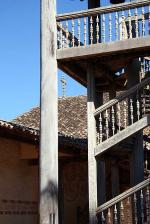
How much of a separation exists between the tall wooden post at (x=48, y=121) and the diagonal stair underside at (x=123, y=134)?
87 cm

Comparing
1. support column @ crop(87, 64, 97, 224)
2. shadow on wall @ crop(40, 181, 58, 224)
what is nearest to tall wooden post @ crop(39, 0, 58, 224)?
shadow on wall @ crop(40, 181, 58, 224)

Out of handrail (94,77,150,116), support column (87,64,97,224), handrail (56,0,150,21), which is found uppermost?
handrail (56,0,150,21)

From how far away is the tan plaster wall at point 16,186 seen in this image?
13.4 metres

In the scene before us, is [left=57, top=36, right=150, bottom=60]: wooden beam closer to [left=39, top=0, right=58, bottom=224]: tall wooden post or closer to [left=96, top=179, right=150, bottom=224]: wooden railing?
[left=39, top=0, right=58, bottom=224]: tall wooden post

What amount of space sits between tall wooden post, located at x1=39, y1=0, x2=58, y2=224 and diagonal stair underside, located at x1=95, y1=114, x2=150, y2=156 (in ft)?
2.86

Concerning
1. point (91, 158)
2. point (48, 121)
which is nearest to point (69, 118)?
point (91, 158)

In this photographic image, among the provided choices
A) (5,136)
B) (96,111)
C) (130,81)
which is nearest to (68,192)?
(5,136)

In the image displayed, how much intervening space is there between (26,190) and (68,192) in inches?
177

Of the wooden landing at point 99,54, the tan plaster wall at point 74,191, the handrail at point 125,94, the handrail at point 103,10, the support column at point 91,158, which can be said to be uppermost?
the handrail at point 103,10

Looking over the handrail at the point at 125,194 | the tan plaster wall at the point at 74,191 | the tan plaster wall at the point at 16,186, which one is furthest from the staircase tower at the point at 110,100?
the tan plaster wall at the point at 74,191

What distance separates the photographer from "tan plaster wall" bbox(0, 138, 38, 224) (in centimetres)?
1338

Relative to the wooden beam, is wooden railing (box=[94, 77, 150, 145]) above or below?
below

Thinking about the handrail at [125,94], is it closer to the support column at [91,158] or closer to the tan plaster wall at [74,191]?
the support column at [91,158]

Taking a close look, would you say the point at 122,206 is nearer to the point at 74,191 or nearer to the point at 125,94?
the point at 125,94
